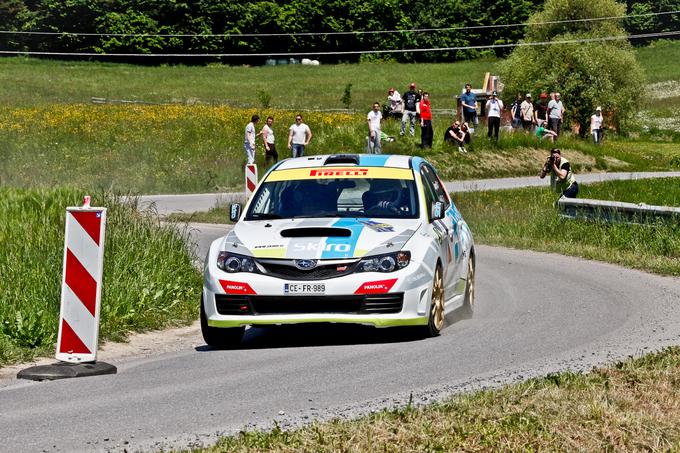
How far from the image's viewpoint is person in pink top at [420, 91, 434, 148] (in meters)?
40.6

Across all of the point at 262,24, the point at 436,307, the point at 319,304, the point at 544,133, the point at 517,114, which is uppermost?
the point at 262,24

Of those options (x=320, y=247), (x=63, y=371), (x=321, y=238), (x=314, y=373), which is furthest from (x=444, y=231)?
(x=63, y=371)

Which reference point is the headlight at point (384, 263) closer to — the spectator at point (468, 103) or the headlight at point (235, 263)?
the headlight at point (235, 263)

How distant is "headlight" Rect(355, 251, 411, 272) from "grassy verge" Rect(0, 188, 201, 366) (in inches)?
93.3

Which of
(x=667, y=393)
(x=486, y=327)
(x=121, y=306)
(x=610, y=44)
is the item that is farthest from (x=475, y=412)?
(x=610, y=44)

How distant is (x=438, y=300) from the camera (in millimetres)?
11336

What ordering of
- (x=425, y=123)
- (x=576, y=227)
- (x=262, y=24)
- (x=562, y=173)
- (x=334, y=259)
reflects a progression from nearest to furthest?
(x=334, y=259) → (x=576, y=227) → (x=562, y=173) → (x=425, y=123) → (x=262, y=24)

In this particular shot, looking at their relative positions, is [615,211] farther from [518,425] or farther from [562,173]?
[518,425]

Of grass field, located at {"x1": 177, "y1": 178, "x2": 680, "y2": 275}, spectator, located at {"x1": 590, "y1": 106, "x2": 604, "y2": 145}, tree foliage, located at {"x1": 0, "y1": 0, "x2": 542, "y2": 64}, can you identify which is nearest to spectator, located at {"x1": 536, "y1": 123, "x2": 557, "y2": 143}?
spectator, located at {"x1": 590, "y1": 106, "x2": 604, "y2": 145}

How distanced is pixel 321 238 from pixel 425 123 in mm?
31101

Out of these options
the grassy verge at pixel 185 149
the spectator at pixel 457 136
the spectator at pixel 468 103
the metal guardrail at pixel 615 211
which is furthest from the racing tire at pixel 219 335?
the spectator at pixel 468 103

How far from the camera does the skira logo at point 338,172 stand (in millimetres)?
12273

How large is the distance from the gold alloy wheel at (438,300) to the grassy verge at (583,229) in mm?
6460

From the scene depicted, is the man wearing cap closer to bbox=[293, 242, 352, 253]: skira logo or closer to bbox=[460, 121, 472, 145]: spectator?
bbox=[460, 121, 472, 145]: spectator
